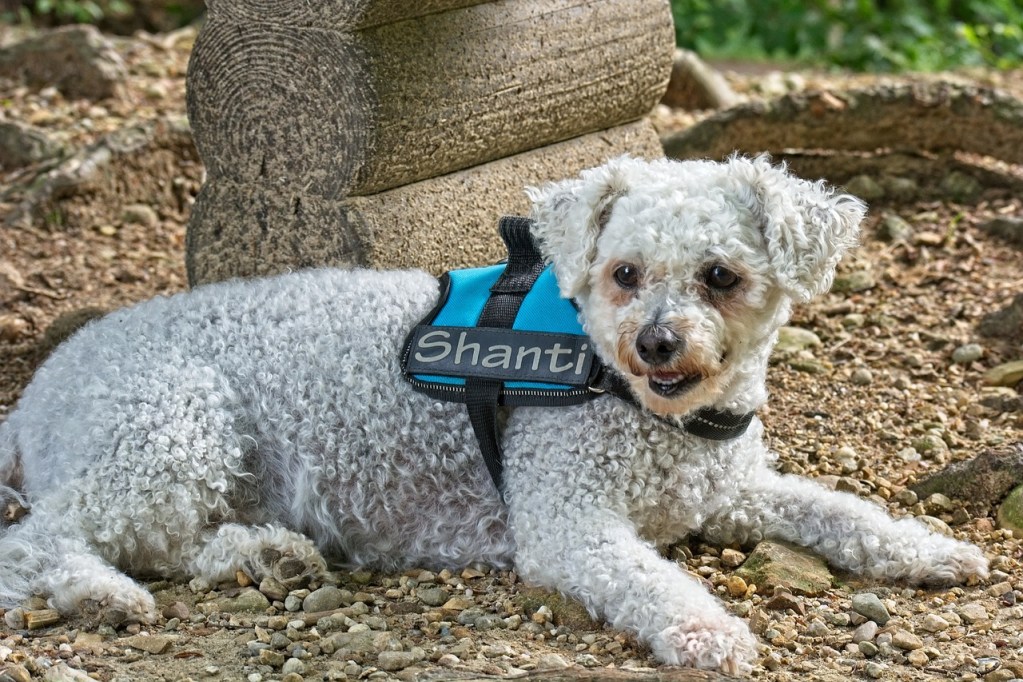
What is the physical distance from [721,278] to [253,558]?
1758mm

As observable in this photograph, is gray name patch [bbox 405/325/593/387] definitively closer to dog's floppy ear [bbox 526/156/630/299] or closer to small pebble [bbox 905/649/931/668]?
dog's floppy ear [bbox 526/156/630/299]

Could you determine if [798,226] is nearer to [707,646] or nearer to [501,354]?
[501,354]

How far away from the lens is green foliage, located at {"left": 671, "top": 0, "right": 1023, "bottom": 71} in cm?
1230

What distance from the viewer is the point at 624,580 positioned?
3.79 m

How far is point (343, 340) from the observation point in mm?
4387

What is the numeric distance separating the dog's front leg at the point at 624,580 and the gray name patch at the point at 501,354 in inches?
15.7

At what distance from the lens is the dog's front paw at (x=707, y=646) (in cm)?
355

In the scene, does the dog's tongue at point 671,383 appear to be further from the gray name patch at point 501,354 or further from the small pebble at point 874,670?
the small pebble at point 874,670

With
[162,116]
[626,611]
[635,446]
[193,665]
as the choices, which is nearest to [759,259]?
[635,446]

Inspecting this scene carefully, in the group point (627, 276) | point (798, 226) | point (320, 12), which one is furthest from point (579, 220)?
point (320, 12)

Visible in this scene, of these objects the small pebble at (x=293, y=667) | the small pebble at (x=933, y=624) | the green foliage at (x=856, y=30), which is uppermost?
the small pebble at (x=293, y=667)

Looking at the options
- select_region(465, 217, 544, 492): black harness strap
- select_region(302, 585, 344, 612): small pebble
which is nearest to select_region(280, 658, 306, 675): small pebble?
select_region(302, 585, 344, 612): small pebble

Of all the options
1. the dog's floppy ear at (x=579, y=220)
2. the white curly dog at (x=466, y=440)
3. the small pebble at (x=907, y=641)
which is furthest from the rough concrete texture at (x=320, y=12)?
the small pebble at (x=907, y=641)

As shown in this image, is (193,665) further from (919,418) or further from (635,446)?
(919,418)
